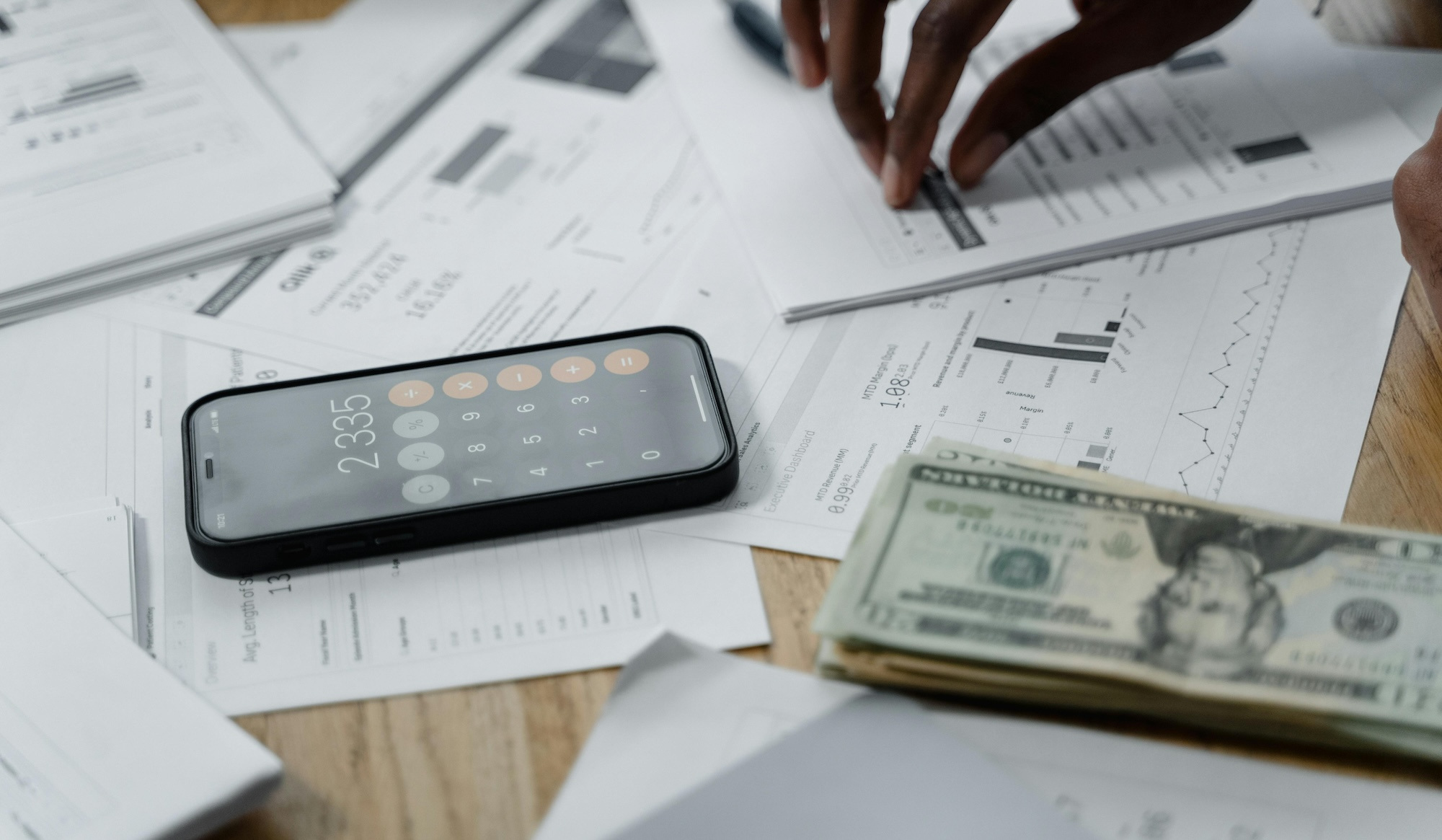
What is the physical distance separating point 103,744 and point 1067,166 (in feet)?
1.91

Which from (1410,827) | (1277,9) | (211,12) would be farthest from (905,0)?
(1410,827)

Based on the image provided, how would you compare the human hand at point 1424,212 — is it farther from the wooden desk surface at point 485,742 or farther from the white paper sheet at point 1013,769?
the white paper sheet at point 1013,769

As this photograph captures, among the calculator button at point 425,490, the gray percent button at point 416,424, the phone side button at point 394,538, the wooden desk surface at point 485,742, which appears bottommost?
the wooden desk surface at point 485,742

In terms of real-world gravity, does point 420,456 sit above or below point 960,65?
below

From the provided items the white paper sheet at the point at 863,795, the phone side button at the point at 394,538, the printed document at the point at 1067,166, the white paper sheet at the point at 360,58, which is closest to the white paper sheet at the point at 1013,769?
the white paper sheet at the point at 863,795

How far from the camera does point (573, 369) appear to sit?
524 mm

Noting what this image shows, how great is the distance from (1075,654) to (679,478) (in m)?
0.18

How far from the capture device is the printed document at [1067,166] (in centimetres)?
61

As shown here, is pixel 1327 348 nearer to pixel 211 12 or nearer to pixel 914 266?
pixel 914 266

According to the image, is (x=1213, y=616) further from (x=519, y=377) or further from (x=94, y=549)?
(x=94, y=549)

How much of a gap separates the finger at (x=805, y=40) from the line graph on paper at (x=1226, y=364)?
0.28 meters

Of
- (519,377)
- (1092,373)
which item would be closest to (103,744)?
(519,377)

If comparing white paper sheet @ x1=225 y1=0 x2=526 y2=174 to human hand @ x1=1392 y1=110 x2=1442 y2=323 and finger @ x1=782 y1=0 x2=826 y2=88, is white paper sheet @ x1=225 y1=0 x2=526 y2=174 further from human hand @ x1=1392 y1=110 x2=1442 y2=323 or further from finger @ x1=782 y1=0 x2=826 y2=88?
human hand @ x1=1392 y1=110 x2=1442 y2=323

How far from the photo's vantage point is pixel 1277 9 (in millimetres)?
760
